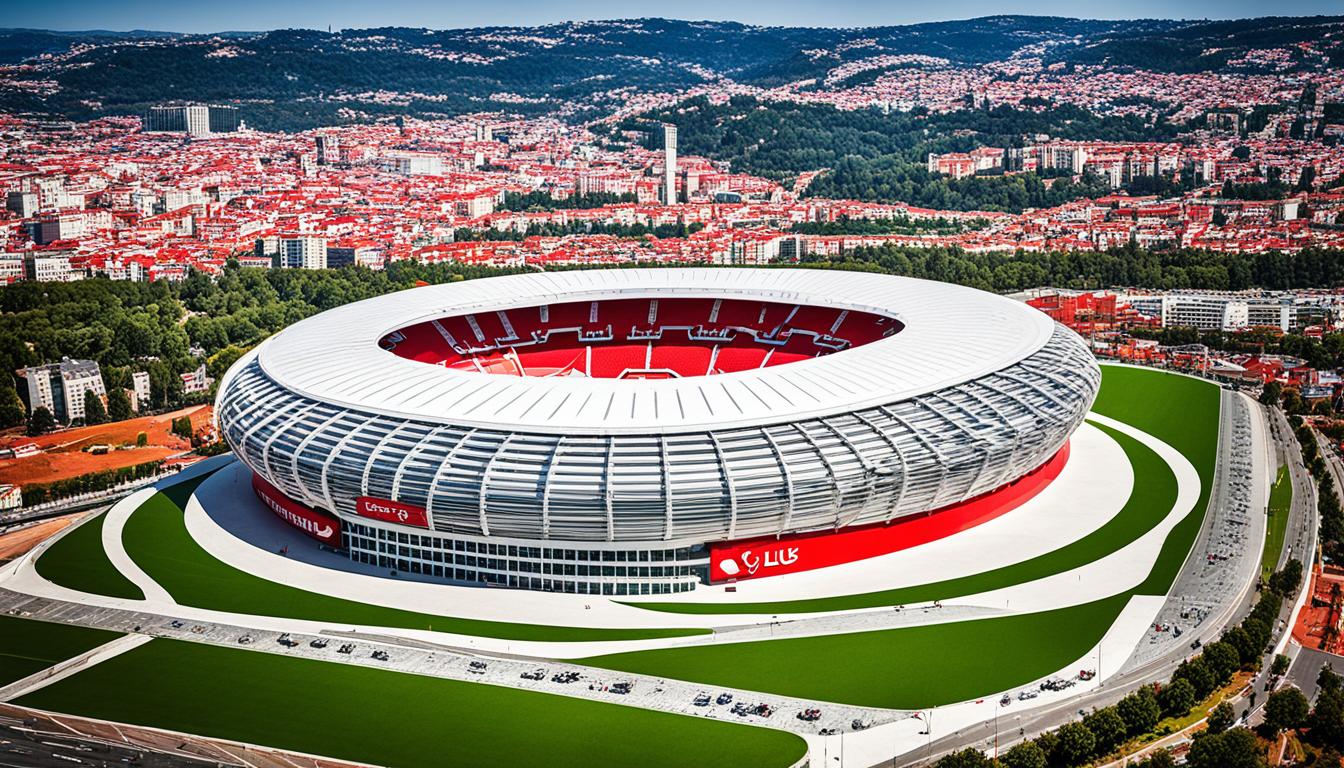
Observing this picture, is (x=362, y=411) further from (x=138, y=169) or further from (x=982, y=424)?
(x=138, y=169)

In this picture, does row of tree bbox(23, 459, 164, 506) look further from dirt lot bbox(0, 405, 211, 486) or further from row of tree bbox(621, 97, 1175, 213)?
row of tree bbox(621, 97, 1175, 213)

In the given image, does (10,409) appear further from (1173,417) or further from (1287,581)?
(1287,581)

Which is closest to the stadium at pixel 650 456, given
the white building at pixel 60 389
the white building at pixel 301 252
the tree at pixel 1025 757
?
the tree at pixel 1025 757

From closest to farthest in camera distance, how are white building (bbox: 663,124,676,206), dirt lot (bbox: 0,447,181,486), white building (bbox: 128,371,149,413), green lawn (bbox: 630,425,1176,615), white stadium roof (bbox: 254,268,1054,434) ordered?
1. green lawn (bbox: 630,425,1176,615)
2. white stadium roof (bbox: 254,268,1054,434)
3. dirt lot (bbox: 0,447,181,486)
4. white building (bbox: 128,371,149,413)
5. white building (bbox: 663,124,676,206)

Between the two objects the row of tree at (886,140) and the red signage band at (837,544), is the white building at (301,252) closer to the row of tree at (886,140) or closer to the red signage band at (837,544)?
the row of tree at (886,140)

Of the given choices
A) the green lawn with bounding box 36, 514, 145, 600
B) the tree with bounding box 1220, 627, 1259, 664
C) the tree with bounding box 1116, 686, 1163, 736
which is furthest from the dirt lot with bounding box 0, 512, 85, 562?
the tree with bounding box 1220, 627, 1259, 664

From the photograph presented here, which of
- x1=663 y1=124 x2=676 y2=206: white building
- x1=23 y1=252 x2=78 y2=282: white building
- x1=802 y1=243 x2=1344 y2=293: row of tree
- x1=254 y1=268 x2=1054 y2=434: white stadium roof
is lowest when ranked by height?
x1=802 y1=243 x2=1344 y2=293: row of tree

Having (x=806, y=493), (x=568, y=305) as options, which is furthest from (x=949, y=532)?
(x=568, y=305)
